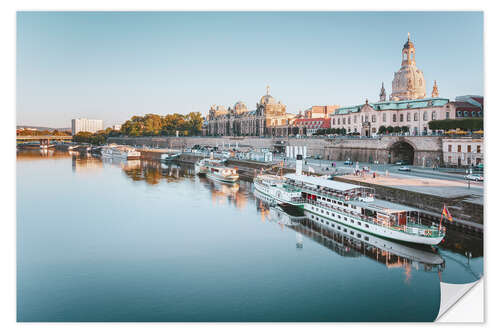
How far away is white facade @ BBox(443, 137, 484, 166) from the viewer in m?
19.0

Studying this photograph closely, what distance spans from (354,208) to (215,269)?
7.20m

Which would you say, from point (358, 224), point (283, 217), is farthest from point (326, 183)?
point (358, 224)

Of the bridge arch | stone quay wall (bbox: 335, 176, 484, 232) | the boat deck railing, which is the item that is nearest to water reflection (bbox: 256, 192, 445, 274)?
the boat deck railing

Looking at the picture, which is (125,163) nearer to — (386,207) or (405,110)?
(405,110)

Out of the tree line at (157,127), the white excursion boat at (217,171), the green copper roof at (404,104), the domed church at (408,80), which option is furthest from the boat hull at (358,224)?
the tree line at (157,127)

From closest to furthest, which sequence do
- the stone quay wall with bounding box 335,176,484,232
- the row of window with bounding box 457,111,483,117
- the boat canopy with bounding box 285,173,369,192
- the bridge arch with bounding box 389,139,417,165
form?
the stone quay wall with bounding box 335,176,484,232 → the boat canopy with bounding box 285,173,369,192 → the row of window with bounding box 457,111,483,117 → the bridge arch with bounding box 389,139,417,165

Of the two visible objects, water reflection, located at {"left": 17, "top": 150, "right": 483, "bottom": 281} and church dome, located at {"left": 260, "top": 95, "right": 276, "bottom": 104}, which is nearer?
water reflection, located at {"left": 17, "top": 150, "right": 483, "bottom": 281}

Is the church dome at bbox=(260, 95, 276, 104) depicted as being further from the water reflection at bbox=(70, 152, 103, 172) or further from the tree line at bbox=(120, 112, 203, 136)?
the water reflection at bbox=(70, 152, 103, 172)

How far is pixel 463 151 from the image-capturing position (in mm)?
21094

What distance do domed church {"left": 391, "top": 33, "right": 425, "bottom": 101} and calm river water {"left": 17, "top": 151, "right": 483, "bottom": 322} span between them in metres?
33.4

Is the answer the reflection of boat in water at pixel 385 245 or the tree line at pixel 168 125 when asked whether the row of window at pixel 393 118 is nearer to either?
the reflection of boat in water at pixel 385 245
